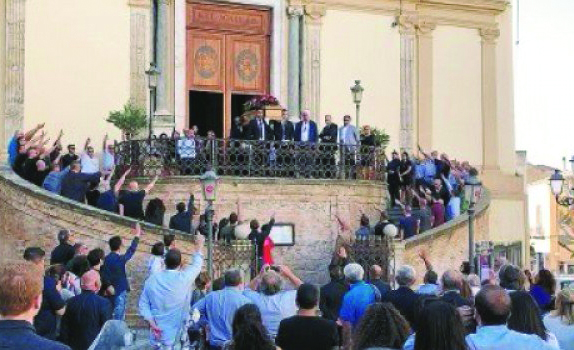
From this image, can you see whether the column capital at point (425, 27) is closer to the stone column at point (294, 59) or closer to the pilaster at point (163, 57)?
the stone column at point (294, 59)

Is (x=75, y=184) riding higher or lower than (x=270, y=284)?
higher

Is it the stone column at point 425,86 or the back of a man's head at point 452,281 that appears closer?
the back of a man's head at point 452,281

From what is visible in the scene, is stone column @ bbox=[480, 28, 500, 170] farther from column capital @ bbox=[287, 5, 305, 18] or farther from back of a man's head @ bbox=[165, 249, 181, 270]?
back of a man's head @ bbox=[165, 249, 181, 270]

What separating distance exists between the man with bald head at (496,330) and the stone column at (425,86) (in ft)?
82.0

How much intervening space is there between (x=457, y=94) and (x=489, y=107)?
1.11 metres

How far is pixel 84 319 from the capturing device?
375 inches

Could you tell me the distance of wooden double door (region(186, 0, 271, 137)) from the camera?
93.9 feet

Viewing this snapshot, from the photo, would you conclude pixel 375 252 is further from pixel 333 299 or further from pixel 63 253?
pixel 333 299

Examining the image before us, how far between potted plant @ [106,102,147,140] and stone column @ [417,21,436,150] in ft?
29.1

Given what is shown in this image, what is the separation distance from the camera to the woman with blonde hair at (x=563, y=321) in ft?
25.9

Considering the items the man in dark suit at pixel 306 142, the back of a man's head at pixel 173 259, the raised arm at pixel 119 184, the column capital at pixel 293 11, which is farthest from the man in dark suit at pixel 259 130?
the back of a man's head at pixel 173 259

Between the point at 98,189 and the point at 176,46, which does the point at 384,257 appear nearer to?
the point at 98,189

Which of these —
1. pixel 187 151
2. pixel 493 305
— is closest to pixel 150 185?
pixel 187 151

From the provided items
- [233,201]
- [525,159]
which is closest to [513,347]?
[233,201]
